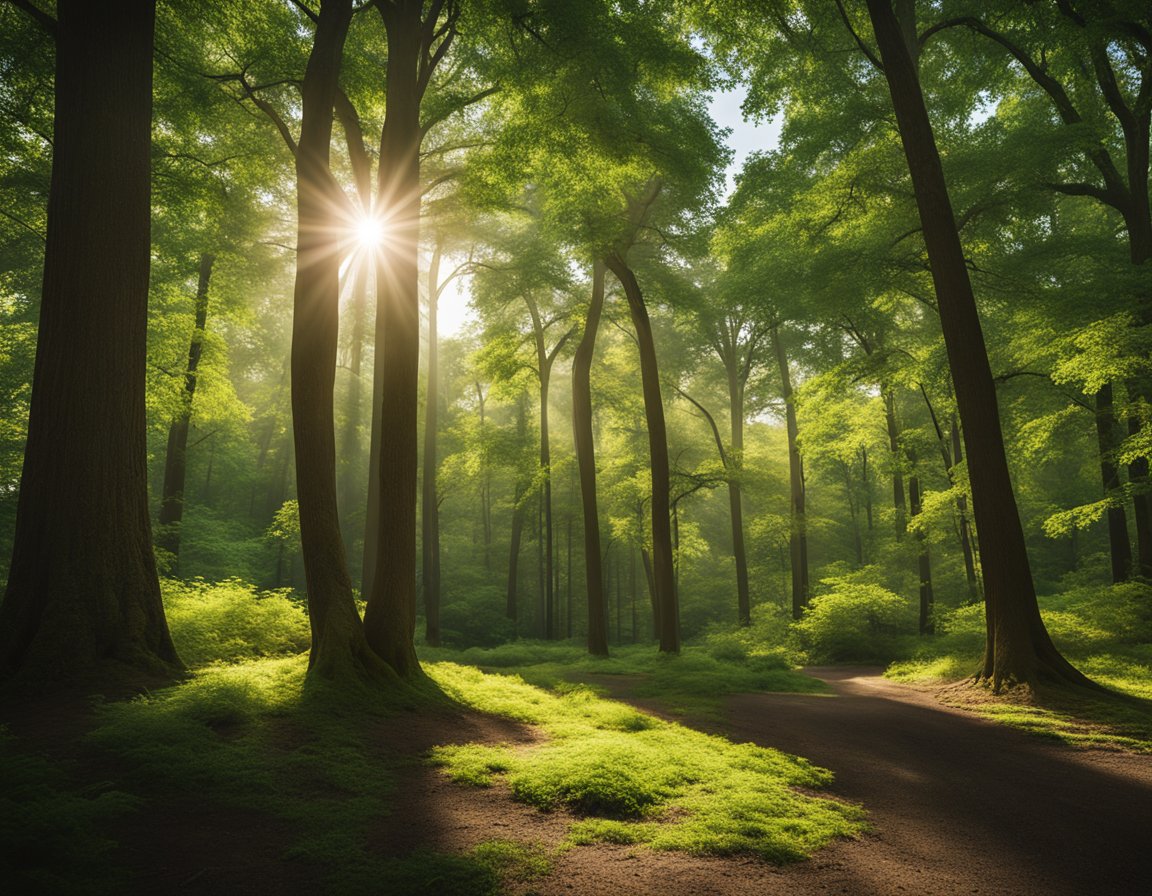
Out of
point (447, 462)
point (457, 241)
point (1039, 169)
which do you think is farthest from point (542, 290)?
point (1039, 169)

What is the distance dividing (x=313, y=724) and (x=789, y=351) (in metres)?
21.7

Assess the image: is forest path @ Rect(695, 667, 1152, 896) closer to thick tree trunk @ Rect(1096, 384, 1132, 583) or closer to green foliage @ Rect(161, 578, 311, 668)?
green foliage @ Rect(161, 578, 311, 668)

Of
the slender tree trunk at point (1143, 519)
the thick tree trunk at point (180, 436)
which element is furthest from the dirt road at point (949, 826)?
the thick tree trunk at point (180, 436)

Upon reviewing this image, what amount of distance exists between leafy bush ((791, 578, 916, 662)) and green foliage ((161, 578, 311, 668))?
13.7 meters

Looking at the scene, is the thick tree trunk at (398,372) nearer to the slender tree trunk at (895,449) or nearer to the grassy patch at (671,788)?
the grassy patch at (671,788)

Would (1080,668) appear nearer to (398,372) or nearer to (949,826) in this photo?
(949,826)

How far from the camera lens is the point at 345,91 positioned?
9.62 metres

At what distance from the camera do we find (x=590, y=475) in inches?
636

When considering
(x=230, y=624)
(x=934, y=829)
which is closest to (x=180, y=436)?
(x=230, y=624)

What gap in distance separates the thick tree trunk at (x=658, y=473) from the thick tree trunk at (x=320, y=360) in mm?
8530

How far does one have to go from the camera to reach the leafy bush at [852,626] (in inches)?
640

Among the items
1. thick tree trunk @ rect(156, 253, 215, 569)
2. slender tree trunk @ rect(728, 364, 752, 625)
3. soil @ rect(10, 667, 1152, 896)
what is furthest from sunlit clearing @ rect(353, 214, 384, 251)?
slender tree trunk @ rect(728, 364, 752, 625)

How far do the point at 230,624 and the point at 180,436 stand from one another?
11866 millimetres

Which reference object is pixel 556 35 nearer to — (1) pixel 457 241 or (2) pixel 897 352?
(2) pixel 897 352
